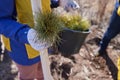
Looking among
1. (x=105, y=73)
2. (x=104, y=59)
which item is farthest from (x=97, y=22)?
(x=105, y=73)

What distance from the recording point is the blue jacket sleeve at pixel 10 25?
3.63 ft

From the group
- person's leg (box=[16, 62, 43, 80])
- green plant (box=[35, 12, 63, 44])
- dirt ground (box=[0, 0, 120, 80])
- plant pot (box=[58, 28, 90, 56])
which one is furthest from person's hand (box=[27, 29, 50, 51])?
dirt ground (box=[0, 0, 120, 80])

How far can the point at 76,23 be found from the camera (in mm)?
2035

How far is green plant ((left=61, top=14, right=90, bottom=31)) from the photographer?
6.68 feet

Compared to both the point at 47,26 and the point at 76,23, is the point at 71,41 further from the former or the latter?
the point at 47,26

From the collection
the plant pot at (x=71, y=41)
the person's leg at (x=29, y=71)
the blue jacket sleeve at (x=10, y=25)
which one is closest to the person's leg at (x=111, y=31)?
the plant pot at (x=71, y=41)

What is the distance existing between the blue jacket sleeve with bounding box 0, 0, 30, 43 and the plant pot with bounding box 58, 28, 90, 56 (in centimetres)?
70

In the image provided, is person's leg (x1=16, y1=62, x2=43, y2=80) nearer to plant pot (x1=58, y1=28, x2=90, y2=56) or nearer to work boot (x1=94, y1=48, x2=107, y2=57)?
plant pot (x1=58, y1=28, x2=90, y2=56)

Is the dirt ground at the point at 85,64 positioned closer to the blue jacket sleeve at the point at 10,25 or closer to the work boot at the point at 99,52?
the work boot at the point at 99,52

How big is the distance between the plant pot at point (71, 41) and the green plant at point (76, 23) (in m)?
0.03

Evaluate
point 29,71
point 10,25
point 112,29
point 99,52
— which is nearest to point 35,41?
point 10,25

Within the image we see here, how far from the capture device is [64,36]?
7.23 ft

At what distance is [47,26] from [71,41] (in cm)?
127

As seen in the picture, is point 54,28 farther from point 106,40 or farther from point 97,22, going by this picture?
point 97,22
